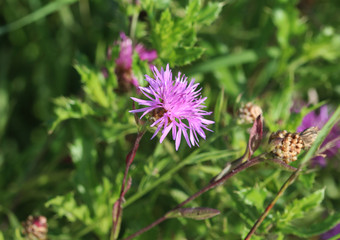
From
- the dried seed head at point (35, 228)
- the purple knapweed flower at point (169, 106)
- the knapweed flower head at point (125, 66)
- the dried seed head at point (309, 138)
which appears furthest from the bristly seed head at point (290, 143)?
the dried seed head at point (35, 228)

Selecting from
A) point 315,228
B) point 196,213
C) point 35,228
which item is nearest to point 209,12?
point 196,213

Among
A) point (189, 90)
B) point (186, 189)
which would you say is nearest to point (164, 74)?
point (189, 90)

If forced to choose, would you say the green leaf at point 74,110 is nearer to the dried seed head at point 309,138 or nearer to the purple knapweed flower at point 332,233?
the dried seed head at point 309,138

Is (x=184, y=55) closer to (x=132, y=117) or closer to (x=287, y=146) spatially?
(x=132, y=117)

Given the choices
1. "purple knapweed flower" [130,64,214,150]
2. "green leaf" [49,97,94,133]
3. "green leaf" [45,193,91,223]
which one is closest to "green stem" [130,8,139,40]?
"green leaf" [49,97,94,133]

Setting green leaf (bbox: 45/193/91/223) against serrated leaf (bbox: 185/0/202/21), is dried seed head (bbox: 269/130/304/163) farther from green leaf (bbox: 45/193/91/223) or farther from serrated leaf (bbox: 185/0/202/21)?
green leaf (bbox: 45/193/91/223)

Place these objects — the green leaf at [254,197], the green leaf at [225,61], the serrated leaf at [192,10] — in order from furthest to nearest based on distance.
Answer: the green leaf at [225,61] < the serrated leaf at [192,10] < the green leaf at [254,197]
